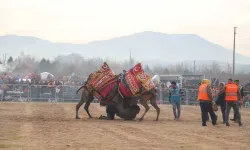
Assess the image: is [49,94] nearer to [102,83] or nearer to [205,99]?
[102,83]

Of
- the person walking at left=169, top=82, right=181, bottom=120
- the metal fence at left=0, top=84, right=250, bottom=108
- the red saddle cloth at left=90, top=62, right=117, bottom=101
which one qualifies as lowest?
the metal fence at left=0, top=84, right=250, bottom=108

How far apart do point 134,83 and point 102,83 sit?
4.62 feet

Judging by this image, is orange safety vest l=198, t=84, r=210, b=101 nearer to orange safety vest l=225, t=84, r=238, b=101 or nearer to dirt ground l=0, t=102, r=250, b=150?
orange safety vest l=225, t=84, r=238, b=101

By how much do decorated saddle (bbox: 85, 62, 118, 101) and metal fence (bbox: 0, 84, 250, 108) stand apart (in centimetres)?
1372

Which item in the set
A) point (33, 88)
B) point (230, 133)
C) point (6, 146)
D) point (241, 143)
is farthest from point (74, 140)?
point (33, 88)

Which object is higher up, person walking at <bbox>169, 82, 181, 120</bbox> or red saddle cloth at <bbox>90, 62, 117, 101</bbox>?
red saddle cloth at <bbox>90, 62, 117, 101</bbox>

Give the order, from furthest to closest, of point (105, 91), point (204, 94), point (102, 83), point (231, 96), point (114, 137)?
point (102, 83), point (105, 91), point (231, 96), point (204, 94), point (114, 137)

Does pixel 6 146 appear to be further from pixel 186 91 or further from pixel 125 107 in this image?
pixel 186 91

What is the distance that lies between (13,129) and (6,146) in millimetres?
4068

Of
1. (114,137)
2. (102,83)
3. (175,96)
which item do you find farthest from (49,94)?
(114,137)

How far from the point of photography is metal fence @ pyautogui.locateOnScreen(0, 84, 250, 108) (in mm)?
34719

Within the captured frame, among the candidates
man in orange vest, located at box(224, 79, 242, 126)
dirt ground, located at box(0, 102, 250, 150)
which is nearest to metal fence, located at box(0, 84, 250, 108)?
man in orange vest, located at box(224, 79, 242, 126)

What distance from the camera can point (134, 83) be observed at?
2064cm

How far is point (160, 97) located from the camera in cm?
3562
